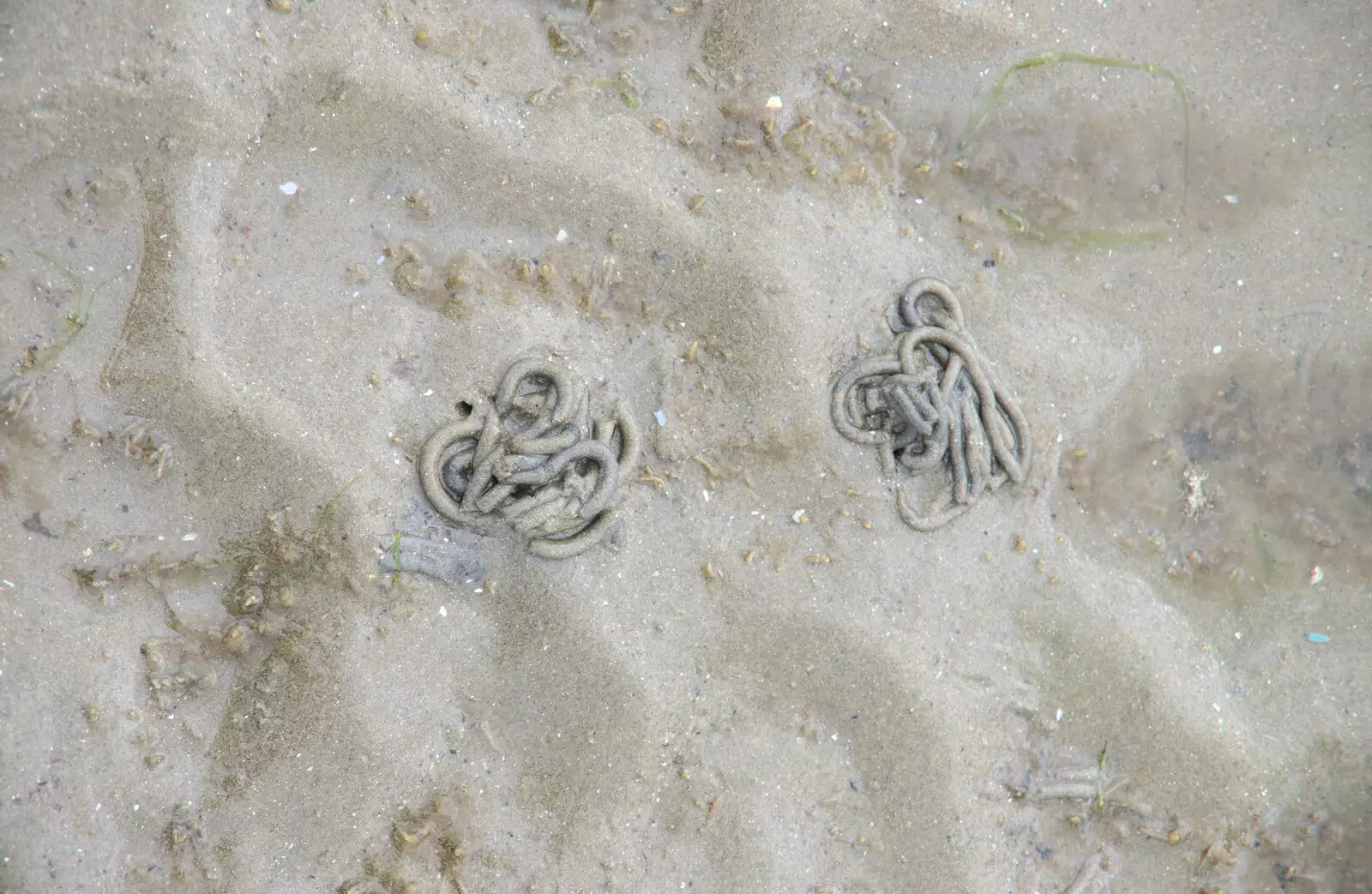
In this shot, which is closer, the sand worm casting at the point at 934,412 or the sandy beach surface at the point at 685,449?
the sandy beach surface at the point at 685,449

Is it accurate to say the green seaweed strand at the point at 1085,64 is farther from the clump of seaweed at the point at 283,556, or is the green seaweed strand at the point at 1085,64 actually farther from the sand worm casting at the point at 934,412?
the clump of seaweed at the point at 283,556

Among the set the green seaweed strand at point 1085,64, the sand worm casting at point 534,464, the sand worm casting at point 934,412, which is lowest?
the sand worm casting at point 534,464

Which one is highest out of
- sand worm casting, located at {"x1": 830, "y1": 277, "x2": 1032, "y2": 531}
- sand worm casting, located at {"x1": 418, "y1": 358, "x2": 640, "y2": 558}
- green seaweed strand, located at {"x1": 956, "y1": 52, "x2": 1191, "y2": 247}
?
green seaweed strand, located at {"x1": 956, "y1": 52, "x2": 1191, "y2": 247}

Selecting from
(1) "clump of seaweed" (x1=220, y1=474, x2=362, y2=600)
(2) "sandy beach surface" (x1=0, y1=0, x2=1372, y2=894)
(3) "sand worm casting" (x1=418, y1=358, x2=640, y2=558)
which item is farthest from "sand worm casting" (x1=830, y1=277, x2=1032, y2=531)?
(1) "clump of seaweed" (x1=220, y1=474, x2=362, y2=600)

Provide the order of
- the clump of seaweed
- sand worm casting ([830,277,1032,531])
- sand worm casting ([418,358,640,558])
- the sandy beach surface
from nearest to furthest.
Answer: the sandy beach surface → the clump of seaweed → sand worm casting ([418,358,640,558]) → sand worm casting ([830,277,1032,531])

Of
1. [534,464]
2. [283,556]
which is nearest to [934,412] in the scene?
[534,464]

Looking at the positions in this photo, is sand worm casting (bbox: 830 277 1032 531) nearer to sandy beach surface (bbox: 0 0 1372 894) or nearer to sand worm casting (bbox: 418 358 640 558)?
sandy beach surface (bbox: 0 0 1372 894)

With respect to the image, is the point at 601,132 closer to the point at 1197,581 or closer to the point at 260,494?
the point at 260,494

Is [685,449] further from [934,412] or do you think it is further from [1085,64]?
[1085,64]

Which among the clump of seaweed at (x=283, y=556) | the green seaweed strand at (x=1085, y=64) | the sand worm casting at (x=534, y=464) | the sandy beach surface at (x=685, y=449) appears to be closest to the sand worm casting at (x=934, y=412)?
the sandy beach surface at (x=685, y=449)
